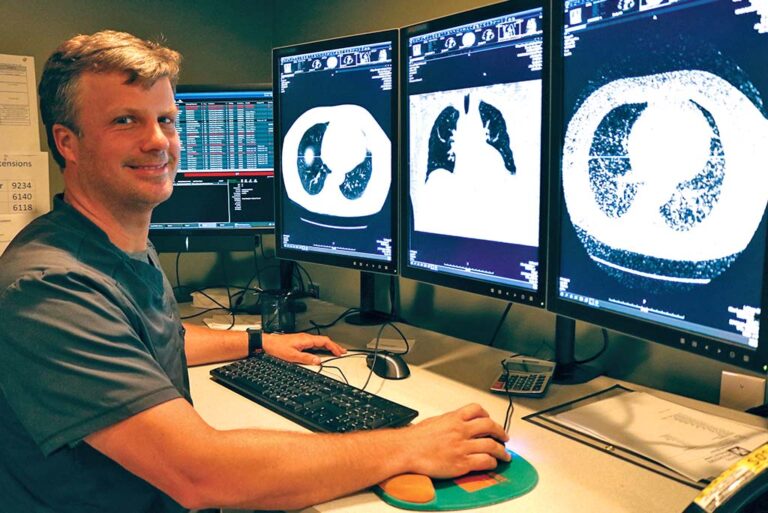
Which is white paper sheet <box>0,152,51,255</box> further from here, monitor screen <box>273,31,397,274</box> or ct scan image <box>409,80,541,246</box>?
ct scan image <box>409,80,541,246</box>

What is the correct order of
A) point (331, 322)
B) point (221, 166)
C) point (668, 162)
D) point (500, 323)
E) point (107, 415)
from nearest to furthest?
point (107, 415) → point (668, 162) → point (500, 323) → point (331, 322) → point (221, 166)

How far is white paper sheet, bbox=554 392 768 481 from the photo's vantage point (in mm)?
952

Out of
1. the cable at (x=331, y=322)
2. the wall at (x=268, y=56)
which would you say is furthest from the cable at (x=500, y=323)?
the cable at (x=331, y=322)

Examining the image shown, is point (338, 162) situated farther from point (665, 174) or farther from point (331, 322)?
point (665, 174)

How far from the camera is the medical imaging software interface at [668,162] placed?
0.89 metres

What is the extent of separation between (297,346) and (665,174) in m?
0.84

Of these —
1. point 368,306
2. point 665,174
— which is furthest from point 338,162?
point 665,174

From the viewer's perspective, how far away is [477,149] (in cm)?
136

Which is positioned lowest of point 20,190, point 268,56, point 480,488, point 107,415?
point 480,488

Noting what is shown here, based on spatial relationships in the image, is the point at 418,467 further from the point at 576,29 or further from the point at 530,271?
the point at 576,29

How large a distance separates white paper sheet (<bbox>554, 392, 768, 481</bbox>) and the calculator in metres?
0.10

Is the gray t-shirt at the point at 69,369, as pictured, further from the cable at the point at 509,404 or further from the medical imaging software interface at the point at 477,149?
the medical imaging software interface at the point at 477,149

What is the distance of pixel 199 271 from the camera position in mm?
2328

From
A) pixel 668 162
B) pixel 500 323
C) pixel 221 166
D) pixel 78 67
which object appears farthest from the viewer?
pixel 221 166
